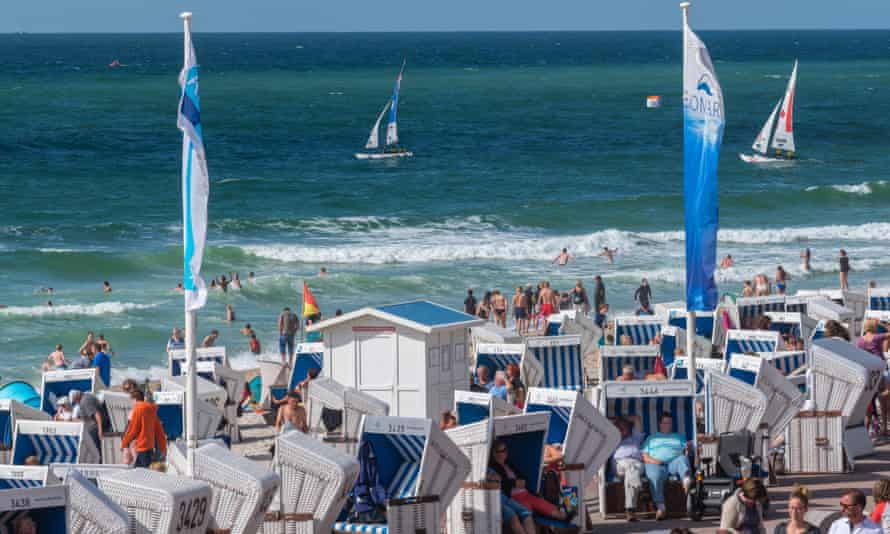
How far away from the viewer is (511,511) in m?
11.1

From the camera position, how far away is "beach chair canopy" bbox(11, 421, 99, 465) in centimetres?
1326


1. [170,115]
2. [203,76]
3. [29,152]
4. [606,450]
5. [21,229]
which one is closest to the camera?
[606,450]

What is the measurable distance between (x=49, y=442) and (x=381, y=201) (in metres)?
40.9

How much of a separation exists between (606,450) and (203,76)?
124540 mm

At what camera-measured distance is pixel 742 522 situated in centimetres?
944

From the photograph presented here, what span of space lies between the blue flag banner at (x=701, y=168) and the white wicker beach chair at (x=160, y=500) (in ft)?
17.6

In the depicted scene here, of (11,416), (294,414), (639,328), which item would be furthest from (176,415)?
(639,328)

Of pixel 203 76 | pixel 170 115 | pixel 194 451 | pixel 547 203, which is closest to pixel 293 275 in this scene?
pixel 547 203

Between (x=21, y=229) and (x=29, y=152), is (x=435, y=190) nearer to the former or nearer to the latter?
(x=21, y=229)

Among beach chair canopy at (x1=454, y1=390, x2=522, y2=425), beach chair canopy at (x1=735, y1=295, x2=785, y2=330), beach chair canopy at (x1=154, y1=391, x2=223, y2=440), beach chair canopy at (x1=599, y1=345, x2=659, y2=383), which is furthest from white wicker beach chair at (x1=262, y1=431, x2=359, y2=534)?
beach chair canopy at (x1=735, y1=295, x2=785, y2=330)

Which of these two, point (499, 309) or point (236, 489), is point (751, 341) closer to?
point (236, 489)

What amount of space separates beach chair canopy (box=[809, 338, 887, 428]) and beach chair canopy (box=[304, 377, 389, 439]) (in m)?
3.93

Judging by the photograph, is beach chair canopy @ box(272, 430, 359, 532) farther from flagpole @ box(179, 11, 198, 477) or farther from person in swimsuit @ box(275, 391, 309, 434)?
person in swimsuit @ box(275, 391, 309, 434)

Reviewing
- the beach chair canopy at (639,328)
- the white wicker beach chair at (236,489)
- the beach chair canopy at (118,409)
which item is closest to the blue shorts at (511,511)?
the white wicker beach chair at (236,489)
